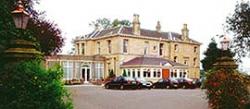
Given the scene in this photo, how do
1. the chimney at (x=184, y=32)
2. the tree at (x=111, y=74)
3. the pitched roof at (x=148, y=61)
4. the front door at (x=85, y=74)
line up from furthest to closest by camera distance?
the chimney at (x=184, y=32), the front door at (x=85, y=74), the pitched roof at (x=148, y=61), the tree at (x=111, y=74)

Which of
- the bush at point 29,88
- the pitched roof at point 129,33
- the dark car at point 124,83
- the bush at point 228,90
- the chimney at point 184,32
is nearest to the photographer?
the bush at point 29,88

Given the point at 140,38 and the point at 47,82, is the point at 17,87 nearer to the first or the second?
the point at 47,82

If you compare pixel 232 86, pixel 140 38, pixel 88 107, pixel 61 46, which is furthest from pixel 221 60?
pixel 140 38

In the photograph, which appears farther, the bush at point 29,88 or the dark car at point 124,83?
the dark car at point 124,83

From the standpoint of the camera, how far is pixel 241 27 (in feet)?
115

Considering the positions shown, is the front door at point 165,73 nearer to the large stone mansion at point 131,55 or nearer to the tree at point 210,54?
the large stone mansion at point 131,55

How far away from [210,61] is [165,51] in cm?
818

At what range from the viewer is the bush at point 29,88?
9188 millimetres

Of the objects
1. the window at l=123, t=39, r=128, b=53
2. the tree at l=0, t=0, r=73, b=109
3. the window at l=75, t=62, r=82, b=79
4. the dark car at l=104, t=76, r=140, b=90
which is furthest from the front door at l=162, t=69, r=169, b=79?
the tree at l=0, t=0, r=73, b=109

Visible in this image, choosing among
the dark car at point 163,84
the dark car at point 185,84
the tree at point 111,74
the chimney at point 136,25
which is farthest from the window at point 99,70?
the dark car at point 185,84

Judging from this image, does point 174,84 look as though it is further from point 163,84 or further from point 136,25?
point 136,25

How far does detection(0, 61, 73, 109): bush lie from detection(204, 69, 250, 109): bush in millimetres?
10730

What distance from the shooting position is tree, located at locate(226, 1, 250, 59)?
1358 inches

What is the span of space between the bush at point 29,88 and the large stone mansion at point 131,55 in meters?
47.7
